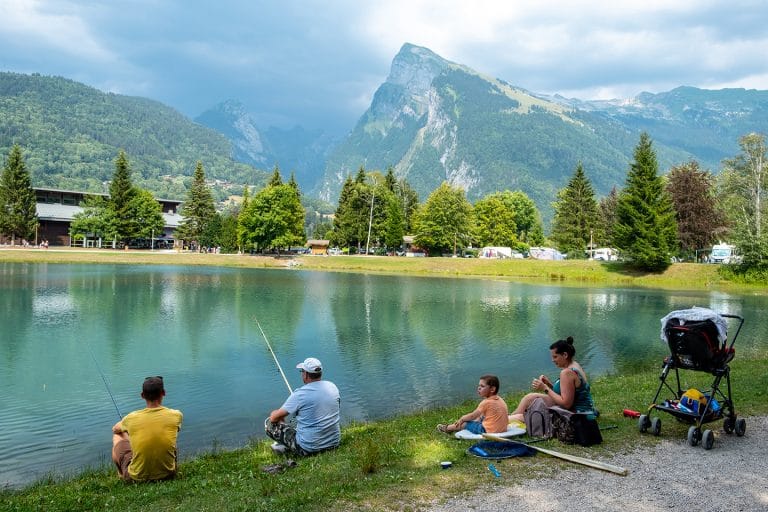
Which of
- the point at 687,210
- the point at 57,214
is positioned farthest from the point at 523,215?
the point at 57,214

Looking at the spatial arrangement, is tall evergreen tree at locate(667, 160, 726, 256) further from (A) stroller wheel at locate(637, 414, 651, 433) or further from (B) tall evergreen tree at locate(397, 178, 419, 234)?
(A) stroller wheel at locate(637, 414, 651, 433)

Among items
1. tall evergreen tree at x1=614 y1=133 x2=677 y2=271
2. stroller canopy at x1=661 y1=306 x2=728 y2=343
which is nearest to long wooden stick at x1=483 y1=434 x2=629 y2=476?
stroller canopy at x1=661 y1=306 x2=728 y2=343

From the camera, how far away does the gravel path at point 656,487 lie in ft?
19.6

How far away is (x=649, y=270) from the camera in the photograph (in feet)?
211

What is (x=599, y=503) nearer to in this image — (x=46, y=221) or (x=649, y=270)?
(x=649, y=270)

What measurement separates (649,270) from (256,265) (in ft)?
170

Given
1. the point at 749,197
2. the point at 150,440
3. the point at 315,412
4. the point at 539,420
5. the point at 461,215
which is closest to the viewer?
the point at 150,440

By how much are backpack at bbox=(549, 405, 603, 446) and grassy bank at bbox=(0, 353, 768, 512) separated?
0.16 m

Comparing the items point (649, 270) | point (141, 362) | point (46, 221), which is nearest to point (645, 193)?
point (649, 270)

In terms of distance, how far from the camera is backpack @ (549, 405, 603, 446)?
821cm

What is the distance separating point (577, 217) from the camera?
81062 mm

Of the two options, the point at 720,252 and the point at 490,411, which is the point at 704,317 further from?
the point at 720,252

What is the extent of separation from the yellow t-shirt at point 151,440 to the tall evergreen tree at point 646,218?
6302 centimetres

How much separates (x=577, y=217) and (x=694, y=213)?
1724cm
